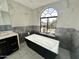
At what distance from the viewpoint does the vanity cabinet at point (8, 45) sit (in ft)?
7.96

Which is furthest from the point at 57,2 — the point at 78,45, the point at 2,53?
the point at 2,53

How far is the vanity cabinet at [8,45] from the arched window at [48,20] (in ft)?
6.54

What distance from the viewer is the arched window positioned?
349 cm

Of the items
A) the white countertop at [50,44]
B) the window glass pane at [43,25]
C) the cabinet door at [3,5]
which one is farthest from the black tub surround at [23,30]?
the white countertop at [50,44]

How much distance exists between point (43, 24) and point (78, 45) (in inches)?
96.3

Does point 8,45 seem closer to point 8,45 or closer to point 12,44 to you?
point 8,45

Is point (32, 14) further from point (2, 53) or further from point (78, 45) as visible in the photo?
point (78, 45)

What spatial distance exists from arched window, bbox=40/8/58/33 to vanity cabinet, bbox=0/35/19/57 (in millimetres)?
1995

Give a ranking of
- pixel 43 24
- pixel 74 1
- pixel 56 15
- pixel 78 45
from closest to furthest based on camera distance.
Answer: pixel 78 45, pixel 74 1, pixel 56 15, pixel 43 24

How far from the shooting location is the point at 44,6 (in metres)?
3.77

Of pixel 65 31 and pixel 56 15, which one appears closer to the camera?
pixel 65 31

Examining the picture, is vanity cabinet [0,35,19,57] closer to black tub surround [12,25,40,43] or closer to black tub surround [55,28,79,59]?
black tub surround [12,25,40,43]

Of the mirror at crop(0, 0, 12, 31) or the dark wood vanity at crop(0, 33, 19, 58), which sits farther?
the mirror at crop(0, 0, 12, 31)

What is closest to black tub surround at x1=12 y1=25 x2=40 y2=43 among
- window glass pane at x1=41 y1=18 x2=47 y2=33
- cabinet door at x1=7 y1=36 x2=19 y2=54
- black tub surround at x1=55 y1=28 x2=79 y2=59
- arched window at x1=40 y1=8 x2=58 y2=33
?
window glass pane at x1=41 y1=18 x2=47 y2=33
